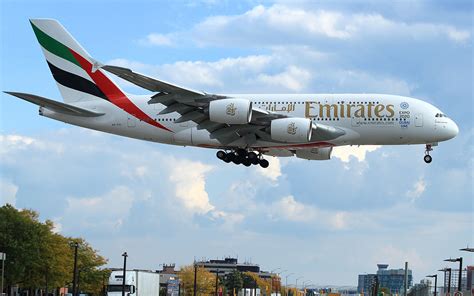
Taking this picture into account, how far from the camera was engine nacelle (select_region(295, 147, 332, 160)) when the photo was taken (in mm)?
71688

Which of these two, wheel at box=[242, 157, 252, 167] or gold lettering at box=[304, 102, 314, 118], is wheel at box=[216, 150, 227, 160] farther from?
gold lettering at box=[304, 102, 314, 118]

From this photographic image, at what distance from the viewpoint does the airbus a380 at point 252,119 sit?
64.2 m

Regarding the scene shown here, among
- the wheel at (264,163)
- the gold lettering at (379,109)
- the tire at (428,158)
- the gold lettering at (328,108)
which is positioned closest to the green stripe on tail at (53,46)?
the wheel at (264,163)

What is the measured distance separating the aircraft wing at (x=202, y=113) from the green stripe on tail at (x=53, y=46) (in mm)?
15887

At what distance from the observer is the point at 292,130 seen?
64.1m

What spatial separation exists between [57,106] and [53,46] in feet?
35.3

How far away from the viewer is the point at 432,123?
217ft

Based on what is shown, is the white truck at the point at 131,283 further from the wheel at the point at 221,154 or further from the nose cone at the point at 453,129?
the nose cone at the point at 453,129

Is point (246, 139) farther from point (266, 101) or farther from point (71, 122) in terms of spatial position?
point (71, 122)

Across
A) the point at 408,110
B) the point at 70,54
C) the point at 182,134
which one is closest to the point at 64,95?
the point at 70,54

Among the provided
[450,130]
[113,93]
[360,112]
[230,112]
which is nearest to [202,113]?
[230,112]

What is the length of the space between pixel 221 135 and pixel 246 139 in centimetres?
203

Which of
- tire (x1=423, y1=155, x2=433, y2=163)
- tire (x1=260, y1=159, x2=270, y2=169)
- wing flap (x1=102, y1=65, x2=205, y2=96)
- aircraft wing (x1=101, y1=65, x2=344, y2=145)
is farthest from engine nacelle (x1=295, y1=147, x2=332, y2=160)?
wing flap (x1=102, y1=65, x2=205, y2=96)

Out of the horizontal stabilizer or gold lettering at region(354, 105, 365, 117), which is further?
the horizontal stabilizer
